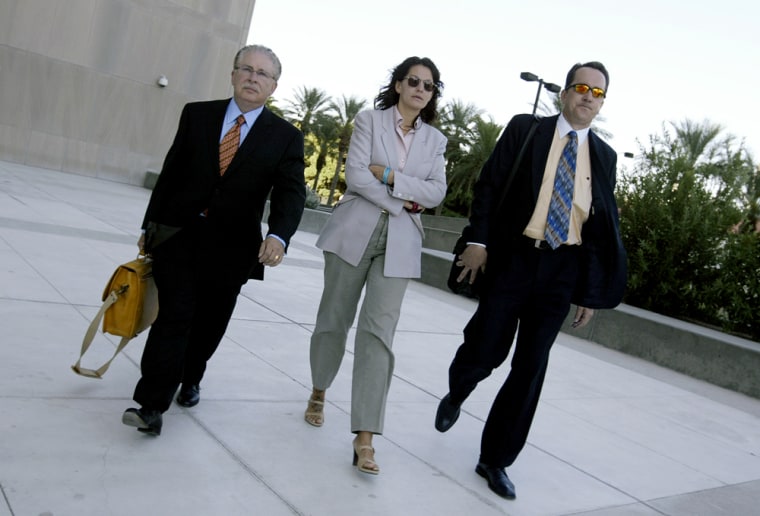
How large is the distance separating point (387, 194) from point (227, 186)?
77cm

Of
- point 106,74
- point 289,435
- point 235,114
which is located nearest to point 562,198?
point 235,114

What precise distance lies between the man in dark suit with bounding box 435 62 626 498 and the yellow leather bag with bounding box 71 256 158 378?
153 cm

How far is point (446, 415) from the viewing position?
4.16 metres

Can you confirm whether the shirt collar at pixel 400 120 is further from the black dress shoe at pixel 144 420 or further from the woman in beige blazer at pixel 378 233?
the black dress shoe at pixel 144 420

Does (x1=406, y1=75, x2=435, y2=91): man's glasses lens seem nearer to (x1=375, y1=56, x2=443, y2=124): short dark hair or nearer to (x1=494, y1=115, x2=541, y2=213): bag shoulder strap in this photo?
(x1=375, y1=56, x2=443, y2=124): short dark hair

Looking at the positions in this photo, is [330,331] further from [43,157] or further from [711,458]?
[43,157]

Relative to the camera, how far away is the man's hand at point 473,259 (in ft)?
12.3

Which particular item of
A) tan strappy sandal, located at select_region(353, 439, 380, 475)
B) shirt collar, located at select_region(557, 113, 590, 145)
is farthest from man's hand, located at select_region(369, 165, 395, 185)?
tan strappy sandal, located at select_region(353, 439, 380, 475)

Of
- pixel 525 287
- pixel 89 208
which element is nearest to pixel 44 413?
pixel 525 287

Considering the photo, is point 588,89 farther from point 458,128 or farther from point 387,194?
point 458,128

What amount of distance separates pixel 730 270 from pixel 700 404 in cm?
379

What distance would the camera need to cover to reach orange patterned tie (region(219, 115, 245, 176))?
354 cm

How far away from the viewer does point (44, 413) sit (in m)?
3.34

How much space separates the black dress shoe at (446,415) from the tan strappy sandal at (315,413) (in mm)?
645
